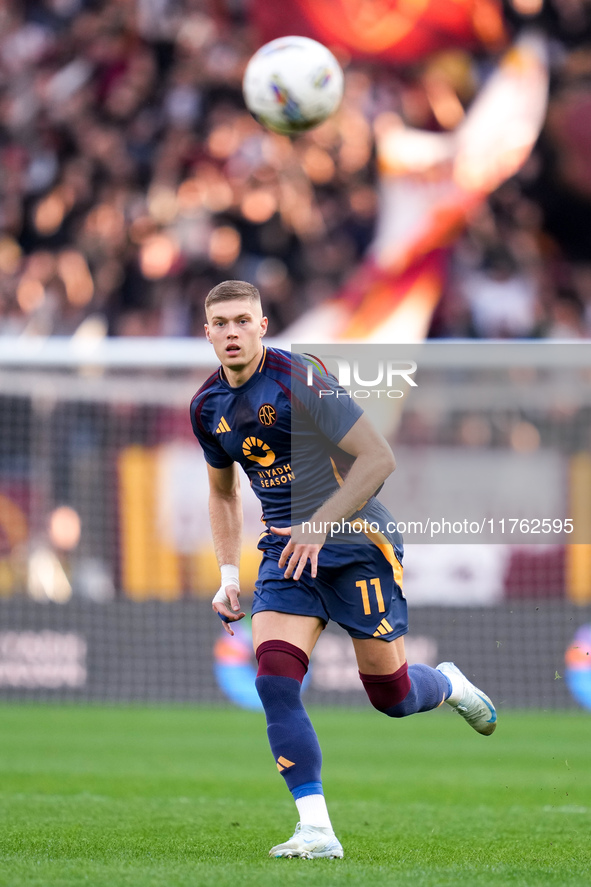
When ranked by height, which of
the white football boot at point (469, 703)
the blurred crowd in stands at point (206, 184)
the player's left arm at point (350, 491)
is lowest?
the white football boot at point (469, 703)

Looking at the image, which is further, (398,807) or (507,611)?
(507,611)

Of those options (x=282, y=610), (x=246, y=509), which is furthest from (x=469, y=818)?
(x=246, y=509)

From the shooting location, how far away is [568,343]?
9992 millimetres

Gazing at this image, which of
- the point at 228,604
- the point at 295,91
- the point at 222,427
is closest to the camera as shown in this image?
the point at 222,427

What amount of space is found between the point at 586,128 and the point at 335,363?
40.9 feet

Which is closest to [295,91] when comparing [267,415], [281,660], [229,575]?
[267,415]

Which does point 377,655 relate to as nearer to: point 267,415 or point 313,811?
point 313,811

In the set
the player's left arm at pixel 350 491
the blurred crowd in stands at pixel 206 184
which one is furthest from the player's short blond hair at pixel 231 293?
the blurred crowd in stands at pixel 206 184

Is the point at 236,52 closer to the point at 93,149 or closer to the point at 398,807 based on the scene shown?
the point at 93,149

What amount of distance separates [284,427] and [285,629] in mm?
752

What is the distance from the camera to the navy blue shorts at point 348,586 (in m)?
4.59

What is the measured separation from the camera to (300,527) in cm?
439

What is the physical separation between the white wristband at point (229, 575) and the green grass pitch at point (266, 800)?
3.26ft

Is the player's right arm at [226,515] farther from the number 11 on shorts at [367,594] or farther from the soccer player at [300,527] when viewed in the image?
the number 11 on shorts at [367,594]
